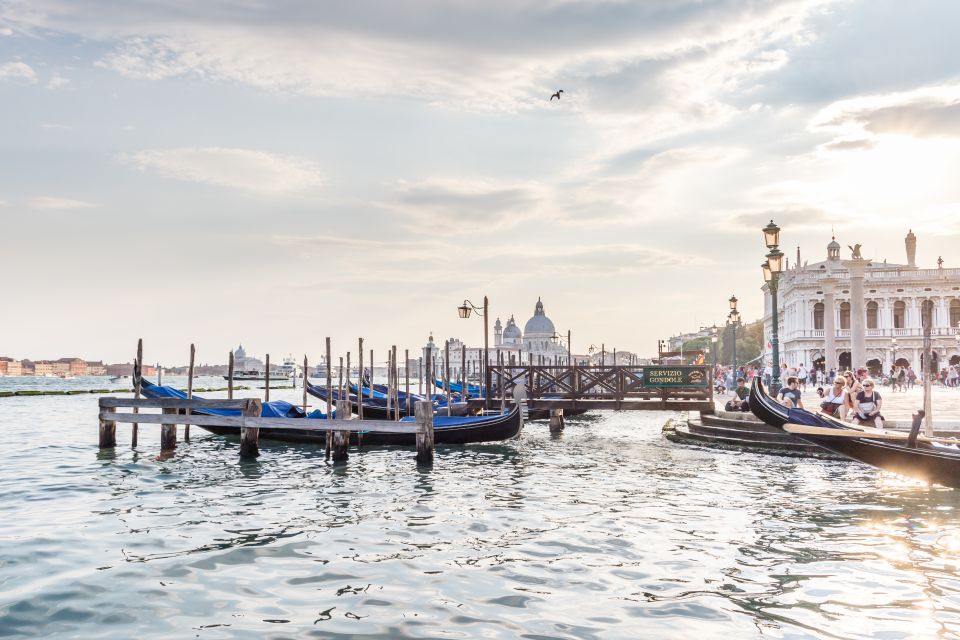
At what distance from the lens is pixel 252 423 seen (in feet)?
41.8

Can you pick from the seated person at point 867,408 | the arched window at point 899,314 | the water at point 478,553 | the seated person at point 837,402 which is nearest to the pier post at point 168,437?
the water at point 478,553

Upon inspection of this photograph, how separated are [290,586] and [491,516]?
9.90 feet

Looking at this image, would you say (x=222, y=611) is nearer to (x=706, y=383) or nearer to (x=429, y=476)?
(x=429, y=476)

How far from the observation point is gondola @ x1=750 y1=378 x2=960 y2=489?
8.39 meters

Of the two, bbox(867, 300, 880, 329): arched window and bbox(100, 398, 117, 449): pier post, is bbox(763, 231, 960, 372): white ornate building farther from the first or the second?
bbox(100, 398, 117, 449): pier post

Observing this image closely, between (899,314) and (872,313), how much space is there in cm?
168

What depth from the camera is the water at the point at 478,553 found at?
494cm

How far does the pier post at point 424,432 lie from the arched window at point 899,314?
47771 mm

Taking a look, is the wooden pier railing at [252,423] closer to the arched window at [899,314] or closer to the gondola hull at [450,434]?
the gondola hull at [450,434]

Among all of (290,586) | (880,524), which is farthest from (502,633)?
(880,524)

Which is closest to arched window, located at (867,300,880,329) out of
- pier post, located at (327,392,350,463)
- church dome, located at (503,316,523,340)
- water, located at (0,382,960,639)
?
water, located at (0,382,960,639)

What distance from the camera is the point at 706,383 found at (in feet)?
56.5

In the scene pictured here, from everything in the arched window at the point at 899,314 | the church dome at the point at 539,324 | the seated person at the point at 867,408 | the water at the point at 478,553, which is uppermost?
the church dome at the point at 539,324

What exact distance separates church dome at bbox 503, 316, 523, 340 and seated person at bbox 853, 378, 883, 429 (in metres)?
126
